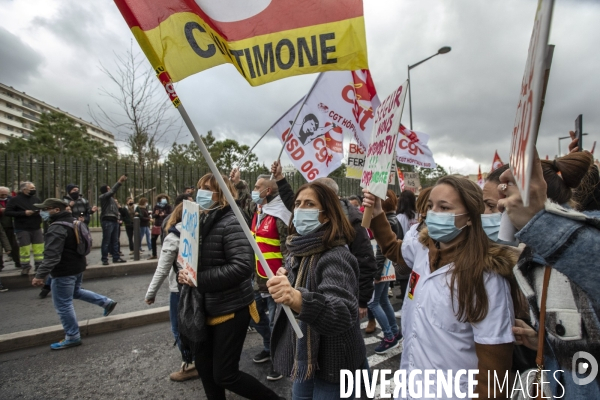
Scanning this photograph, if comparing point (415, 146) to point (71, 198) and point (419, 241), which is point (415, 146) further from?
point (71, 198)

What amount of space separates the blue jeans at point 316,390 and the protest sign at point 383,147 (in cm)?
99

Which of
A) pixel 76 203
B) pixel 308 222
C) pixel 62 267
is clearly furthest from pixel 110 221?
pixel 308 222

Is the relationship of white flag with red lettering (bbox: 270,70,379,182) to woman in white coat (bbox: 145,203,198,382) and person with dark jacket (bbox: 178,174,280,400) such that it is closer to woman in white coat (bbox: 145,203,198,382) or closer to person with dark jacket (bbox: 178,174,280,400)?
woman in white coat (bbox: 145,203,198,382)

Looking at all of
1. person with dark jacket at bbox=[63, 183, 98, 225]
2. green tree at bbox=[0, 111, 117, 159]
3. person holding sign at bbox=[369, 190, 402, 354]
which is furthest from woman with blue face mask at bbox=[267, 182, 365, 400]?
green tree at bbox=[0, 111, 117, 159]

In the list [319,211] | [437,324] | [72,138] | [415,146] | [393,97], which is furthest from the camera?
[72,138]

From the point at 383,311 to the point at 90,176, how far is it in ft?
31.3

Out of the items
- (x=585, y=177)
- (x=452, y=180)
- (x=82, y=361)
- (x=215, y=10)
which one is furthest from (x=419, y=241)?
(x=82, y=361)

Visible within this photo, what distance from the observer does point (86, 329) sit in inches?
177

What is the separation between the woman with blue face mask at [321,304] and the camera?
173 centimetres

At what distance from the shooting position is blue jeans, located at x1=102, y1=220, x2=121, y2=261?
27.5 feet

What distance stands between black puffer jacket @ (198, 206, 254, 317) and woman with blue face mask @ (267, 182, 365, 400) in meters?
0.44

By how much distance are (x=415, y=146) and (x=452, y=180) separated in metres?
6.00

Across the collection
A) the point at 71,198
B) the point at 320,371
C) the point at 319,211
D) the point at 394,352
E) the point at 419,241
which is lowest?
the point at 394,352

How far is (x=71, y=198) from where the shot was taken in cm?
800
